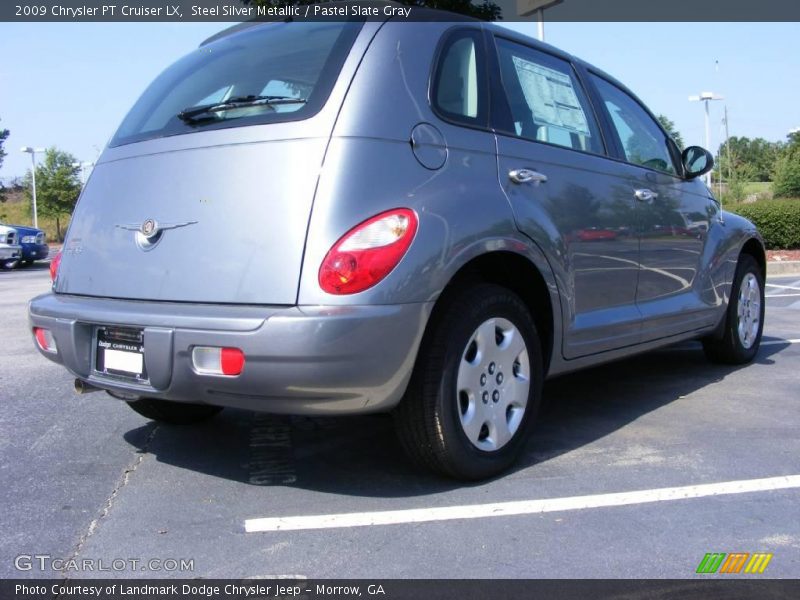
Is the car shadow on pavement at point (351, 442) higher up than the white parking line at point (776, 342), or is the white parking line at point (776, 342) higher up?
the car shadow on pavement at point (351, 442)

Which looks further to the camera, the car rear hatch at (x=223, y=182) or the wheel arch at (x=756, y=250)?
the wheel arch at (x=756, y=250)

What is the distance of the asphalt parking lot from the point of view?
8.04 feet

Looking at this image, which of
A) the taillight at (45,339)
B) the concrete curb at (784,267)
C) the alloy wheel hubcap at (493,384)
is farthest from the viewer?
the concrete curb at (784,267)

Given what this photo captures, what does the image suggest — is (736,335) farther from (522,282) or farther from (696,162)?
(522,282)

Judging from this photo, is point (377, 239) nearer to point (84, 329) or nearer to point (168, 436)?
point (84, 329)

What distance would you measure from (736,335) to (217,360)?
3917 millimetres

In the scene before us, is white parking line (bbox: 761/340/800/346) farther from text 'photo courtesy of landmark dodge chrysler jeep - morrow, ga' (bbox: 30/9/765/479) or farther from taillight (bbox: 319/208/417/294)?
taillight (bbox: 319/208/417/294)

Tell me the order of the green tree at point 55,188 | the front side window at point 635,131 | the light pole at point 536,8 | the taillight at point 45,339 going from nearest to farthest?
the taillight at point 45,339
the front side window at point 635,131
the light pole at point 536,8
the green tree at point 55,188

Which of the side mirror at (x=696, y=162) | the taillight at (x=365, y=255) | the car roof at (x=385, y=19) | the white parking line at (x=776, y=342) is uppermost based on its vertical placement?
the car roof at (x=385, y=19)

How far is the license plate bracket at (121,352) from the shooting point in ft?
9.14

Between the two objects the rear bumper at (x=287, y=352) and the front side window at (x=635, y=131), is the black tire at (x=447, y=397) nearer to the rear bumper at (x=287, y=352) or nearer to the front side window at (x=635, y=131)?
the rear bumper at (x=287, y=352)

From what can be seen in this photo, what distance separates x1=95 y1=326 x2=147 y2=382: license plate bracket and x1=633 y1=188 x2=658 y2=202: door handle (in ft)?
8.54

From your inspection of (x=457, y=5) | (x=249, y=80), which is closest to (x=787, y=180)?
(x=457, y=5)

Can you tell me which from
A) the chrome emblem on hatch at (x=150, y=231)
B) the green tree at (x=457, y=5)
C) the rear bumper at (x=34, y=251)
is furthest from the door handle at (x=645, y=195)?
the rear bumper at (x=34, y=251)
